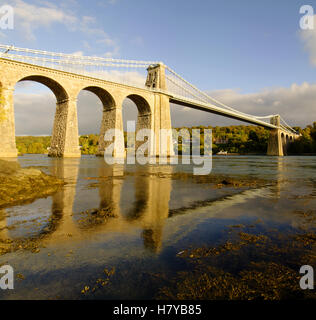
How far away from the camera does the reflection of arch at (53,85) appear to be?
31.7 meters

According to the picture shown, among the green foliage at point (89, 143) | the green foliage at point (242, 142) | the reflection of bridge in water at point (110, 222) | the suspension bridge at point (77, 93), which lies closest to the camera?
the reflection of bridge in water at point (110, 222)

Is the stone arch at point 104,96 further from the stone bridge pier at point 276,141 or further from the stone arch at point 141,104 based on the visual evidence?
the stone bridge pier at point 276,141

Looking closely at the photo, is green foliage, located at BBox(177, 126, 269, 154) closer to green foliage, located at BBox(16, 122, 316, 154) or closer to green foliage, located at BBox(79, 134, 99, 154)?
green foliage, located at BBox(16, 122, 316, 154)

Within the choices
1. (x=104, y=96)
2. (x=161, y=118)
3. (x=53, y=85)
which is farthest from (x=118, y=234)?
(x=161, y=118)

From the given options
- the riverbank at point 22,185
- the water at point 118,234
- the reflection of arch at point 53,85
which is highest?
the reflection of arch at point 53,85

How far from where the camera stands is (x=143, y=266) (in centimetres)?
233

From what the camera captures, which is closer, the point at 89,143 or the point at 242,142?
the point at 89,143

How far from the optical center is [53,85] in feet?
112

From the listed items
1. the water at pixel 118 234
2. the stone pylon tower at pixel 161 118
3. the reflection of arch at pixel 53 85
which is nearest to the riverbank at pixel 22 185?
the water at pixel 118 234

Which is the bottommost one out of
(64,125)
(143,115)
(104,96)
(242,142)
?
(64,125)

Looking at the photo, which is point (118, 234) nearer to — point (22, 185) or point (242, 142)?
point (22, 185)
